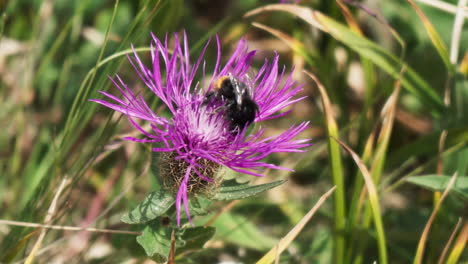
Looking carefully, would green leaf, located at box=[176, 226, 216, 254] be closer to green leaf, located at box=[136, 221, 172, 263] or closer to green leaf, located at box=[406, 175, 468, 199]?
green leaf, located at box=[136, 221, 172, 263]

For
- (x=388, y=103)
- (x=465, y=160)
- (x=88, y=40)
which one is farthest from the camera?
(x=88, y=40)

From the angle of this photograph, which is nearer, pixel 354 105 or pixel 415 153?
pixel 415 153

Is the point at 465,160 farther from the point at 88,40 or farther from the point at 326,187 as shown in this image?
the point at 88,40

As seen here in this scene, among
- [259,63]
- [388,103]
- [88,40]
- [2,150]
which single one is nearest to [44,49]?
[88,40]

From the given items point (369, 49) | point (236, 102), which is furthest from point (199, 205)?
point (369, 49)

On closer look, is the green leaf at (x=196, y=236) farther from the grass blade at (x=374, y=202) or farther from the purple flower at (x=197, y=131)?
the grass blade at (x=374, y=202)
